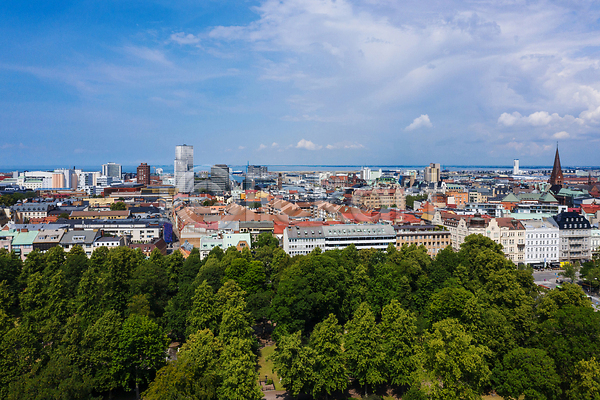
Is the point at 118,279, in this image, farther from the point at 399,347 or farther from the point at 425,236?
the point at 425,236

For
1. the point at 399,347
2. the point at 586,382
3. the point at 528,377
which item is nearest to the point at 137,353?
the point at 399,347

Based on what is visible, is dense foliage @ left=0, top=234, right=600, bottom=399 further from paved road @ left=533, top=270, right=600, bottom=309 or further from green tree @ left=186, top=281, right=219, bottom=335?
paved road @ left=533, top=270, right=600, bottom=309

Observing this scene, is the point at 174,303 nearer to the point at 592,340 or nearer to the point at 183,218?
the point at 592,340

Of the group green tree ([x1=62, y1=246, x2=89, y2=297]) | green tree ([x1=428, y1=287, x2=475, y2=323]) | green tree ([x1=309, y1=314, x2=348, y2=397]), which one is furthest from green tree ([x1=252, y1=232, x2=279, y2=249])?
green tree ([x1=309, y1=314, x2=348, y2=397])

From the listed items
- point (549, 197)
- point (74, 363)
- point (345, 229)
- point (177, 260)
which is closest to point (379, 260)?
point (345, 229)

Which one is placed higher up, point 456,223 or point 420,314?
point 456,223

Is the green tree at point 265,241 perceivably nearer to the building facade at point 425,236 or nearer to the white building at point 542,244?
the building facade at point 425,236
